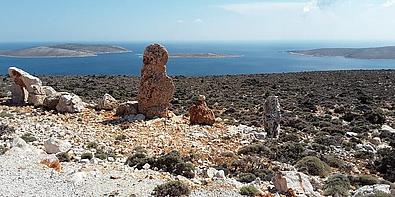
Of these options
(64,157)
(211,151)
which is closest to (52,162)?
(64,157)

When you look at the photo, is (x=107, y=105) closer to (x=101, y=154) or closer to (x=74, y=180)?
(x=101, y=154)

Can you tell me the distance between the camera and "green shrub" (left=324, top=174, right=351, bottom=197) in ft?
35.7

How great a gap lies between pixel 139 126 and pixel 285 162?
6.57m

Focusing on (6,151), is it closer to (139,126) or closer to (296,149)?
(139,126)

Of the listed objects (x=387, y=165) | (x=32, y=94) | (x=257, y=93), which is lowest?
(x=257, y=93)

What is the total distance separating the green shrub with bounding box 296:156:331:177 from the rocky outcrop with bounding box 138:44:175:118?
8109 millimetres

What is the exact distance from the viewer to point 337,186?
36.8 feet

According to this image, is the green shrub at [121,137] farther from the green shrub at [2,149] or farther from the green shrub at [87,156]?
the green shrub at [2,149]

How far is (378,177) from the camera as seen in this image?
13531mm

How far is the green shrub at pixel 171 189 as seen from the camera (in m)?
9.94

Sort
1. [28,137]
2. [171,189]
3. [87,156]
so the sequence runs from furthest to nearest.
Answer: [28,137]
[87,156]
[171,189]

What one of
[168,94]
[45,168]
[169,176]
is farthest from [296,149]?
[45,168]

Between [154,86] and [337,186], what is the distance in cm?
1049

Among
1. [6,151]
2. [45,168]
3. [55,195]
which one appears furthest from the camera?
[6,151]
